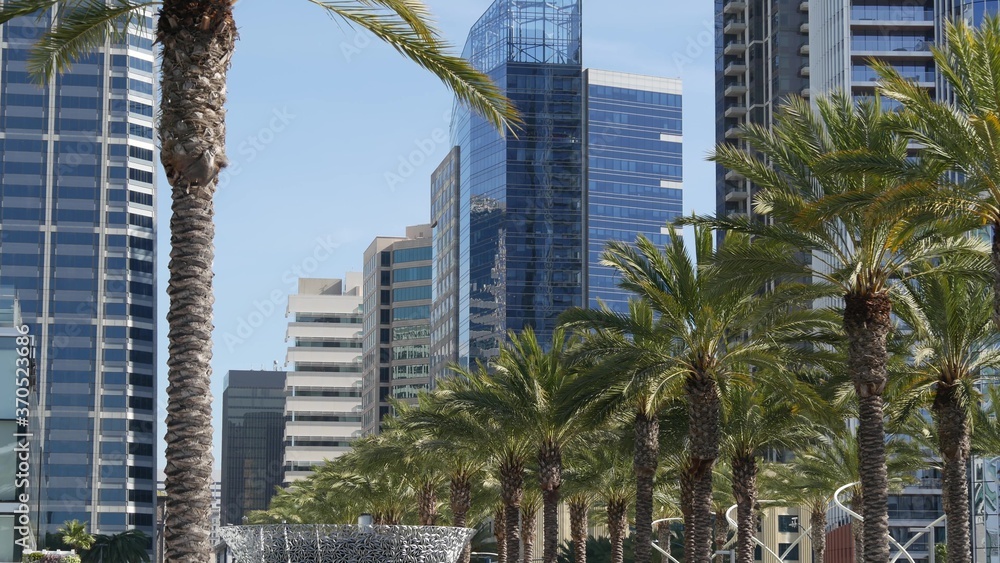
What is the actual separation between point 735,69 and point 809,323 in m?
98.2

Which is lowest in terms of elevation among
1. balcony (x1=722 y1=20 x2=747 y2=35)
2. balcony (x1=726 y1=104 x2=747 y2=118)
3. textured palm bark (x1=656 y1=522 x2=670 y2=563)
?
textured palm bark (x1=656 y1=522 x2=670 y2=563)

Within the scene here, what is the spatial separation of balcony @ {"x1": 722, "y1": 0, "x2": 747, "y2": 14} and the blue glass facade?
105ft

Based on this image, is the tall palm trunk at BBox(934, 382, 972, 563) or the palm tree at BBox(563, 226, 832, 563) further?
the palm tree at BBox(563, 226, 832, 563)

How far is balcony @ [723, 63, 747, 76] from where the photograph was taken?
128 meters

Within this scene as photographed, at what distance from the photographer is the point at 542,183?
15825 centimetres

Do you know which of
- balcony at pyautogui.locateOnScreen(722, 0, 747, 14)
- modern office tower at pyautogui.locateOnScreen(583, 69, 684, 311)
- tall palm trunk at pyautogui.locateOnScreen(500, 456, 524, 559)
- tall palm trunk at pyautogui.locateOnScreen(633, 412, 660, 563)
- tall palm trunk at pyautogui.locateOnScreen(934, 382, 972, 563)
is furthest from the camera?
modern office tower at pyautogui.locateOnScreen(583, 69, 684, 311)

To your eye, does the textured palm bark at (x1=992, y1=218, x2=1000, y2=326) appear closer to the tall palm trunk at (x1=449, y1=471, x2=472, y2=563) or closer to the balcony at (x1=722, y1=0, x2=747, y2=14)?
the tall palm trunk at (x1=449, y1=471, x2=472, y2=563)

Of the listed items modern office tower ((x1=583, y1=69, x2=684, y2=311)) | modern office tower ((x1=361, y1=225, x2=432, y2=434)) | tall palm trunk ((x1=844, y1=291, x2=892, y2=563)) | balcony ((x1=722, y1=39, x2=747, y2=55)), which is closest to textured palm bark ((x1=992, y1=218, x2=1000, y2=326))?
tall palm trunk ((x1=844, y1=291, x2=892, y2=563))

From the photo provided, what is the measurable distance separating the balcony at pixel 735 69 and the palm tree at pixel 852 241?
100380 millimetres

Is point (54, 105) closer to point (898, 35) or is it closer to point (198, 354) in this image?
point (898, 35)

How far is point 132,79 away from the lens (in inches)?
6383

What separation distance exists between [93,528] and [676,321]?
134 meters

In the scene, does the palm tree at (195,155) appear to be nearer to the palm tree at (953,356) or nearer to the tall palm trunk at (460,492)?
the palm tree at (953,356)

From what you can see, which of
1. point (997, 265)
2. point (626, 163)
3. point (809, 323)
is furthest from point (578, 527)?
point (626, 163)
